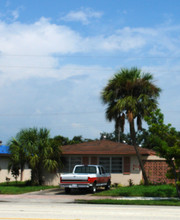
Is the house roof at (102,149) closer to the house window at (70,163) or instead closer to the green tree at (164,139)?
the house window at (70,163)

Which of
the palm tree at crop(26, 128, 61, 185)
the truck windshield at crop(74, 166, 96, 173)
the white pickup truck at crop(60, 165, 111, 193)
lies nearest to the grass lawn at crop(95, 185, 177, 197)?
the white pickup truck at crop(60, 165, 111, 193)

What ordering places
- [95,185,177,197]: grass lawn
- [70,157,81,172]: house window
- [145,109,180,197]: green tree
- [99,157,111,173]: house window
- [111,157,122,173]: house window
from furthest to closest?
[70,157,81,172]: house window, [99,157,111,173]: house window, [111,157,122,173]: house window, [95,185,177,197]: grass lawn, [145,109,180,197]: green tree

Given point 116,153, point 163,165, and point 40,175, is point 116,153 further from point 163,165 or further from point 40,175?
point 40,175

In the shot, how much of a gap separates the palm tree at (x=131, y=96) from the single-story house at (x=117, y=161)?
2.15m

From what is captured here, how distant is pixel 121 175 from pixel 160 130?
9083 mm

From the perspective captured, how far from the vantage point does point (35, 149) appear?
2653 cm

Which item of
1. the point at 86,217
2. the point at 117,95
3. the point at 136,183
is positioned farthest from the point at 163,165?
the point at 86,217

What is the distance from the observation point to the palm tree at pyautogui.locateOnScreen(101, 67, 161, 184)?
24344 mm

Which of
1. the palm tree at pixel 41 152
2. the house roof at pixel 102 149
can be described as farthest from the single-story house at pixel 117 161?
the palm tree at pixel 41 152

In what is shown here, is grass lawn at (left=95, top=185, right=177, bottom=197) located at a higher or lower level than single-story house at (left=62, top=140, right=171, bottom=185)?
lower

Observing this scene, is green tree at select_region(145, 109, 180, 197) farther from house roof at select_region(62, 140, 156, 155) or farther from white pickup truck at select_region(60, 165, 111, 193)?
house roof at select_region(62, 140, 156, 155)

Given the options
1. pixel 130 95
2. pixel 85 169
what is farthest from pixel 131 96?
pixel 85 169

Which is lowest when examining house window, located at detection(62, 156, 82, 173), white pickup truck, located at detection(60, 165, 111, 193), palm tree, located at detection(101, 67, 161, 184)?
white pickup truck, located at detection(60, 165, 111, 193)

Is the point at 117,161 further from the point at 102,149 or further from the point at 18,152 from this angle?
the point at 18,152
